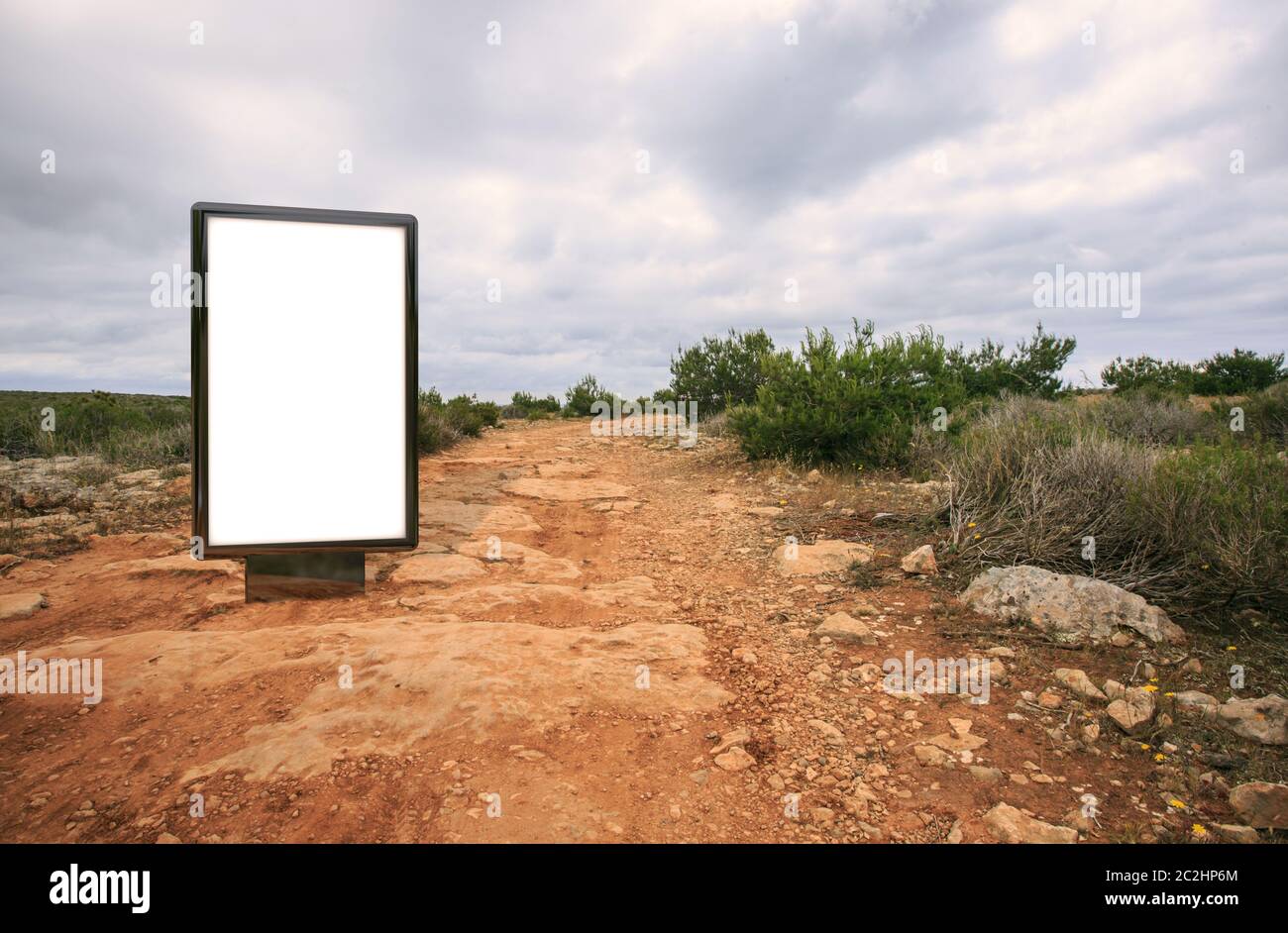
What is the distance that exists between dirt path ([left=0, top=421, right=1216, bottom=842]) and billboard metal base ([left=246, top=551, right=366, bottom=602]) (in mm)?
128

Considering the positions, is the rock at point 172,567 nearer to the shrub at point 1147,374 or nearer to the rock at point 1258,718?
the rock at point 1258,718

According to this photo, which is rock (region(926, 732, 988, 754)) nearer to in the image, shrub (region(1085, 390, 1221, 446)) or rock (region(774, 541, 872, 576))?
rock (region(774, 541, 872, 576))

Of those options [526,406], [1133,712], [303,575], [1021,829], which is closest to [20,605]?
[303,575]

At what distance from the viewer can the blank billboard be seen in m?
4.00

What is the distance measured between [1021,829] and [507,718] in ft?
6.46

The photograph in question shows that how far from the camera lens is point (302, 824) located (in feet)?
7.13

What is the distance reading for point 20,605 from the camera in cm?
404

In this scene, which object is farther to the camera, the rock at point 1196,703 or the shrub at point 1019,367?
the shrub at point 1019,367

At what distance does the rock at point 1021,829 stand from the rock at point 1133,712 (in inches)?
32.3

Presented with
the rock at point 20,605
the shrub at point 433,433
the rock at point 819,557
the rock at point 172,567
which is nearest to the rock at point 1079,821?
the rock at point 819,557

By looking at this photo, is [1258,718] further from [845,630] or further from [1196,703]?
A: [845,630]

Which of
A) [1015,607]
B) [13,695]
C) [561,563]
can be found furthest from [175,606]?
[1015,607]

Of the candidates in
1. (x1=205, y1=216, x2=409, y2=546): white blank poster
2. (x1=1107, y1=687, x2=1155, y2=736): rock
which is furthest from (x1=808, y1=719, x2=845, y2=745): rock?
(x1=205, y1=216, x2=409, y2=546): white blank poster

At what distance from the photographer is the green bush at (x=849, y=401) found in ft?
27.2
